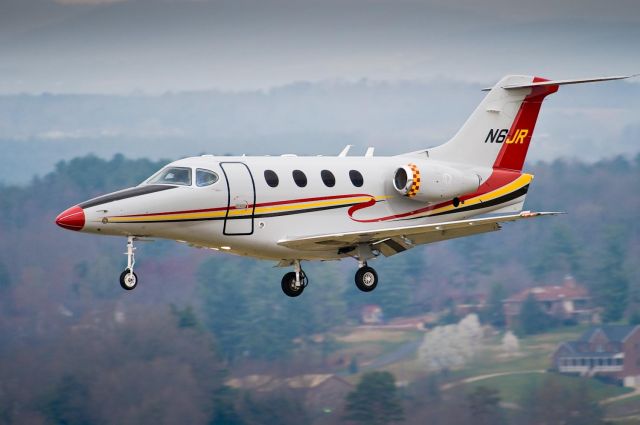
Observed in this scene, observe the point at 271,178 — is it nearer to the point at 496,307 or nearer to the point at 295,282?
the point at 295,282

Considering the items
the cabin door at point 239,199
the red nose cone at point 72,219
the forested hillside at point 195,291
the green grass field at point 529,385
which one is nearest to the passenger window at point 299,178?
the cabin door at point 239,199

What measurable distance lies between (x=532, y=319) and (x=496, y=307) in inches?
115

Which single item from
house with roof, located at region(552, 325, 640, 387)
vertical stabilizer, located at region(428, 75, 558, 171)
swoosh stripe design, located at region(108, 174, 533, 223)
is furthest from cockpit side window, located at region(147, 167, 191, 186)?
house with roof, located at region(552, 325, 640, 387)

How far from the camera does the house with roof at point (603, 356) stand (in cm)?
6906

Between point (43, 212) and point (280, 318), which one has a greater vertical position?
point (43, 212)

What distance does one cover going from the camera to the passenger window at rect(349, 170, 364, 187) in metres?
39.0

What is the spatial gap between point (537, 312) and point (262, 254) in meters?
40.6

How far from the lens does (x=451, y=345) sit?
7088cm

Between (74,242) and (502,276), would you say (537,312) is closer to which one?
(502,276)

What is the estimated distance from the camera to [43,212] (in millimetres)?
84312

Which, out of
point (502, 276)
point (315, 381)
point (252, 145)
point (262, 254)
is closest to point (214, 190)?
point (262, 254)

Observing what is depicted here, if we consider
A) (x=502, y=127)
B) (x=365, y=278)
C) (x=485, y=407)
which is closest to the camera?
(x=365, y=278)

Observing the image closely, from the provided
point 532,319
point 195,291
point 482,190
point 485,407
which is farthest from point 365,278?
point 195,291

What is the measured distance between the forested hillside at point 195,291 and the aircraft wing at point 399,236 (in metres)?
28.1
